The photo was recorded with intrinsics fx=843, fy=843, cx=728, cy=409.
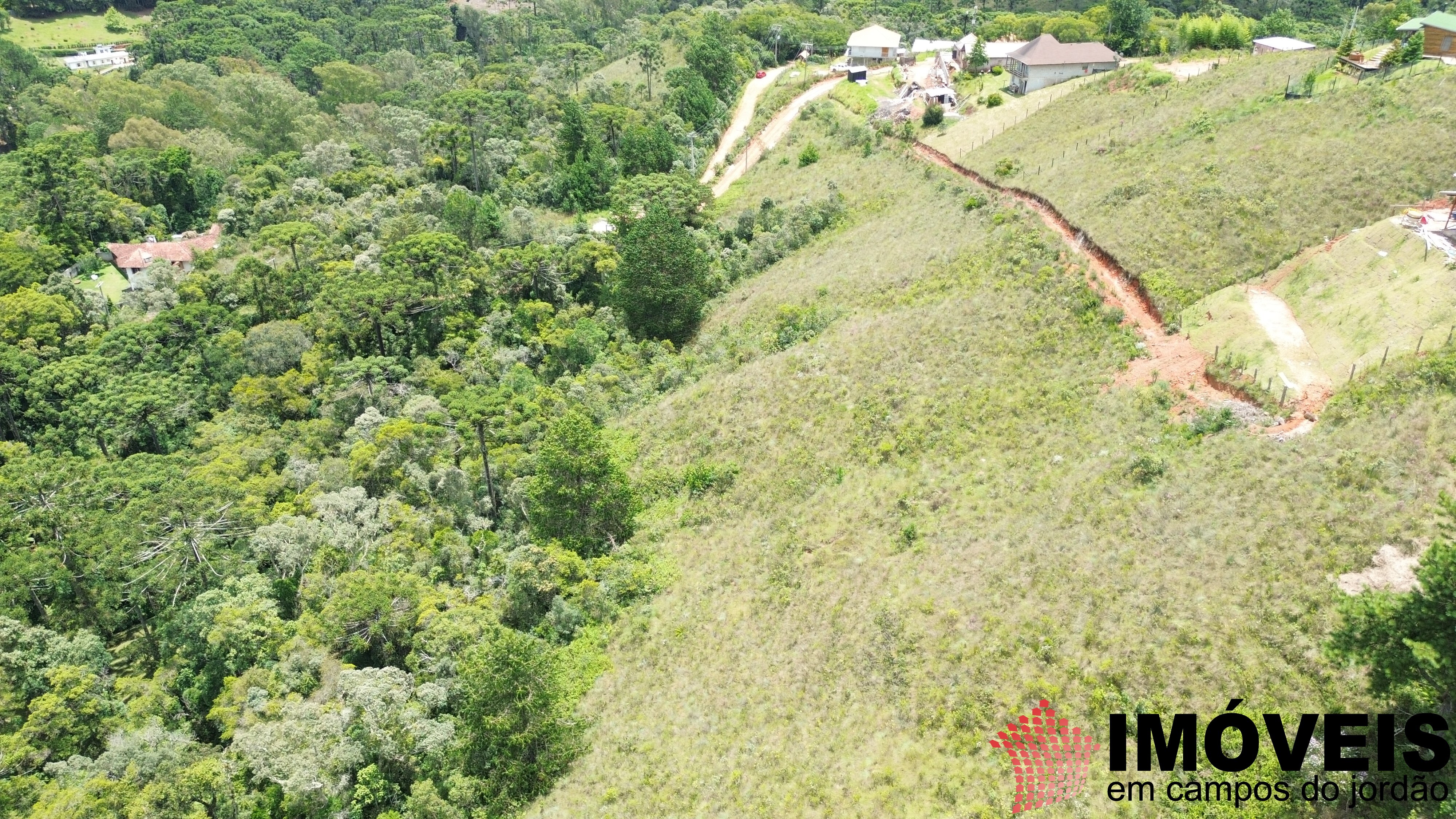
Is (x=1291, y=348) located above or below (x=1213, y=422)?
above

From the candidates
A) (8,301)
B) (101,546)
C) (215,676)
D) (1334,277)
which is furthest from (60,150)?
(1334,277)

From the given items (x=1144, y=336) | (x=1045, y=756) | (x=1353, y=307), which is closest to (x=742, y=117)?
(x=1144, y=336)

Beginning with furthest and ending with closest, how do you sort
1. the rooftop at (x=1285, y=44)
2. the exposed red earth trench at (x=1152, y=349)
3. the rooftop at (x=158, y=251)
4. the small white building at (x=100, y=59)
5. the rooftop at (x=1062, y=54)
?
the small white building at (x=100, y=59) < the rooftop at (x=158, y=251) < the rooftop at (x=1062, y=54) < the rooftop at (x=1285, y=44) < the exposed red earth trench at (x=1152, y=349)

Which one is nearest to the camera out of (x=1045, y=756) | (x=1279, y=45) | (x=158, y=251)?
(x=1045, y=756)

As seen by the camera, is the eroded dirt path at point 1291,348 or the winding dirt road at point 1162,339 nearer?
the eroded dirt path at point 1291,348

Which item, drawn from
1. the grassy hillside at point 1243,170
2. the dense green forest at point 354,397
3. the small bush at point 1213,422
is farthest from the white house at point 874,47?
the small bush at point 1213,422

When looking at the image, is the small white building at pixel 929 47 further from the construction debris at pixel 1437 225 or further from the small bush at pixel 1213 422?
the small bush at pixel 1213 422

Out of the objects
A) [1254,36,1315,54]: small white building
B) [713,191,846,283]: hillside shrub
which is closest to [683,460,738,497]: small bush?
[713,191,846,283]: hillside shrub

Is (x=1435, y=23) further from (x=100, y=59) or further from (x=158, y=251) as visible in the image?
(x=100, y=59)
